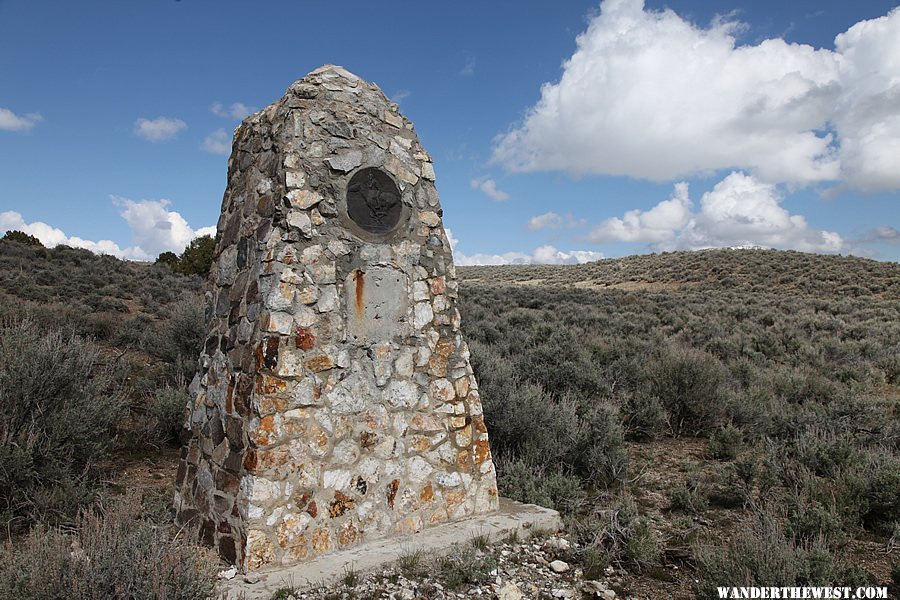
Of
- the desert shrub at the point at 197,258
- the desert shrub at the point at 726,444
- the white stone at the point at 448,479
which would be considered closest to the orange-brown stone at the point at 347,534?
the white stone at the point at 448,479

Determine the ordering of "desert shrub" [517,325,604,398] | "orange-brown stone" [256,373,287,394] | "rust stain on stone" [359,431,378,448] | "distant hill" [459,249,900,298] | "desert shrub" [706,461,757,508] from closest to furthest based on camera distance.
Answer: "orange-brown stone" [256,373,287,394] < "rust stain on stone" [359,431,378,448] < "desert shrub" [706,461,757,508] < "desert shrub" [517,325,604,398] < "distant hill" [459,249,900,298]

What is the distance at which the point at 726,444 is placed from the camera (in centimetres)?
643

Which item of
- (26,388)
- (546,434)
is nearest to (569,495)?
(546,434)

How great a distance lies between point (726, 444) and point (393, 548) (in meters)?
4.57

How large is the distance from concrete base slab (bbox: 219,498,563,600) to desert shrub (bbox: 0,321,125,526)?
218cm

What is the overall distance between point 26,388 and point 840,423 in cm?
897

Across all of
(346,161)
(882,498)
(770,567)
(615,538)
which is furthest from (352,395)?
(882,498)

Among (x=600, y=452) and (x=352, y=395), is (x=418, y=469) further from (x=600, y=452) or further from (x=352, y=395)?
(x=600, y=452)

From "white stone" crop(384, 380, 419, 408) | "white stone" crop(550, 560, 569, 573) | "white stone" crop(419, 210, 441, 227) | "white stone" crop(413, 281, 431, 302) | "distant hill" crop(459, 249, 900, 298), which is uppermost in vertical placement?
"distant hill" crop(459, 249, 900, 298)

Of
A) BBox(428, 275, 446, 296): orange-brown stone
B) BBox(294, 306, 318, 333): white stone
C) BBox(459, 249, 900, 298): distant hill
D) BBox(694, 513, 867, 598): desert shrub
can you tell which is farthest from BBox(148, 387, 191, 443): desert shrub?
BBox(459, 249, 900, 298): distant hill

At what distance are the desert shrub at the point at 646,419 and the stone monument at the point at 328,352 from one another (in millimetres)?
3653

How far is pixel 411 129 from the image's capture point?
436 centimetres

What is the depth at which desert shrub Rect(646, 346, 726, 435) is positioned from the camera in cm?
758

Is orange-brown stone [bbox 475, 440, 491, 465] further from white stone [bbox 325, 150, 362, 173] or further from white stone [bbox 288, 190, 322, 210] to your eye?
white stone [bbox 325, 150, 362, 173]
